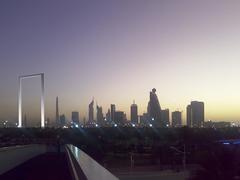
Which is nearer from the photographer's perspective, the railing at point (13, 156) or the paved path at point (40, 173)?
the paved path at point (40, 173)

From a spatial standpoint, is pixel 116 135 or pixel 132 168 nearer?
pixel 132 168

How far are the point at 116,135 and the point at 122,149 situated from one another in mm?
46667

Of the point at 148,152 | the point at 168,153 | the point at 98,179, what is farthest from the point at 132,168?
the point at 98,179

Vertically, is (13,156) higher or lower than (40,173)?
higher

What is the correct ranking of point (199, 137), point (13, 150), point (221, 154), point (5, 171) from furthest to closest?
point (199, 137), point (13, 150), point (221, 154), point (5, 171)

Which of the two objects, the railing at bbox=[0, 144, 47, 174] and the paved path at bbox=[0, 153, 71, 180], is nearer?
the paved path at bbox=[0, 153, 71, 180]

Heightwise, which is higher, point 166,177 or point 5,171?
point 5,171

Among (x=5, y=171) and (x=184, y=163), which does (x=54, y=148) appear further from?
(x=5, y=171)

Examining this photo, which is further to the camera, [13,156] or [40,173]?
[13,156]

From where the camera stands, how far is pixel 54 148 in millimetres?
53844

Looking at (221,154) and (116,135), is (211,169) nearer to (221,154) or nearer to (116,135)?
(221,154)

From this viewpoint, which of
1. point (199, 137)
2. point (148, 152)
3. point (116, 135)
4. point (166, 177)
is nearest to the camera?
point (166, 177)

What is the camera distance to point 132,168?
72125mm

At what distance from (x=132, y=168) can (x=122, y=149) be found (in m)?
17.4
